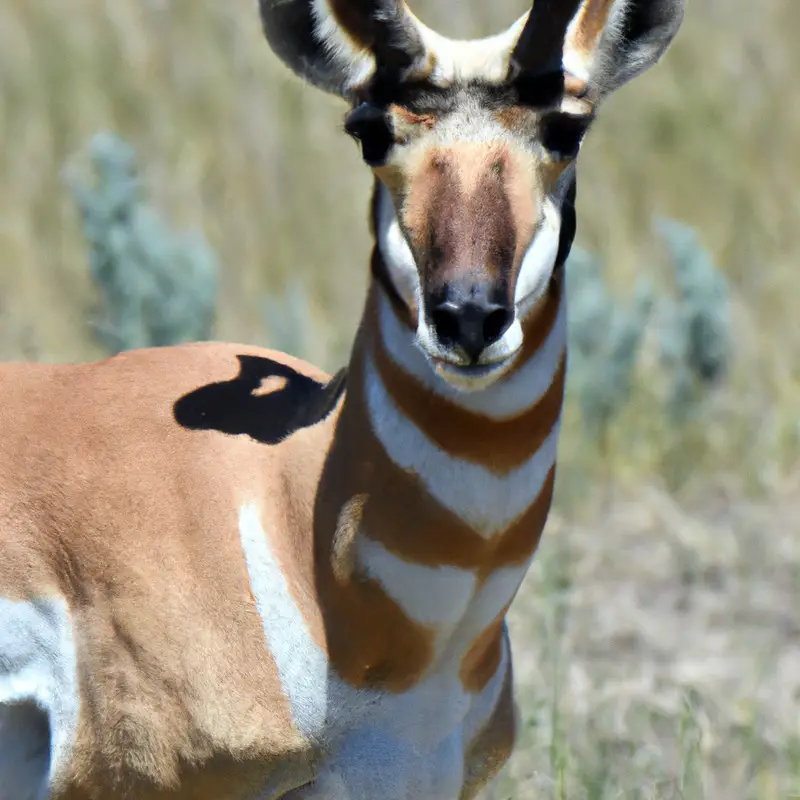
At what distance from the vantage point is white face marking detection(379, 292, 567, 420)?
237 centimetres

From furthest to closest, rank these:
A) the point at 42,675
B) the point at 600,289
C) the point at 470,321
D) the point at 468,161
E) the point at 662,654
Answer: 1. the point at 600,289
2. the point at 662,654
3. the point at 42,675
4. the point at 468,161
5. the point at 470,321

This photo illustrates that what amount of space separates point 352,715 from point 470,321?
2.34 feet

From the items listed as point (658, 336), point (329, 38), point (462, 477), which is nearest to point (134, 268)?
point (658, 336)

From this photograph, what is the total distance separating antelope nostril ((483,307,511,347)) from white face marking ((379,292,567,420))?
0.17 meters

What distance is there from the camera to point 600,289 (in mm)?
6488

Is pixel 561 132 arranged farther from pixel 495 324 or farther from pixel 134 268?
pixel 134 268

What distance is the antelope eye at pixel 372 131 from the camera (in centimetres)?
234

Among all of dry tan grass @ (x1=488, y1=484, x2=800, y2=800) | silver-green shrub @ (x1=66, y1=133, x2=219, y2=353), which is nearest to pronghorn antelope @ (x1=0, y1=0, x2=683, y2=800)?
dry tan grass @ (x1=488, y1=484, x2=800, y2=800)

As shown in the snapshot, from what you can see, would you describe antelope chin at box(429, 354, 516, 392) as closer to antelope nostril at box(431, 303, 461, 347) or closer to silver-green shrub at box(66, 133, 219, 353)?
antelope nostril at box(431, 303, 461, 347)

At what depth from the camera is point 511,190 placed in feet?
7.48

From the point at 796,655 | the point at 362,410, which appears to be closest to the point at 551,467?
the point at 362,410

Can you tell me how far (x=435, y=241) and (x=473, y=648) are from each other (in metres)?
0.74

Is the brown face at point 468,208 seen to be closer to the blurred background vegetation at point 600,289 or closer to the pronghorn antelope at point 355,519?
the pronghorn antelope at point 355,519

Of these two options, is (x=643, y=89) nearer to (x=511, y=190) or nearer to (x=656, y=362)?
(x=656, y=362)
